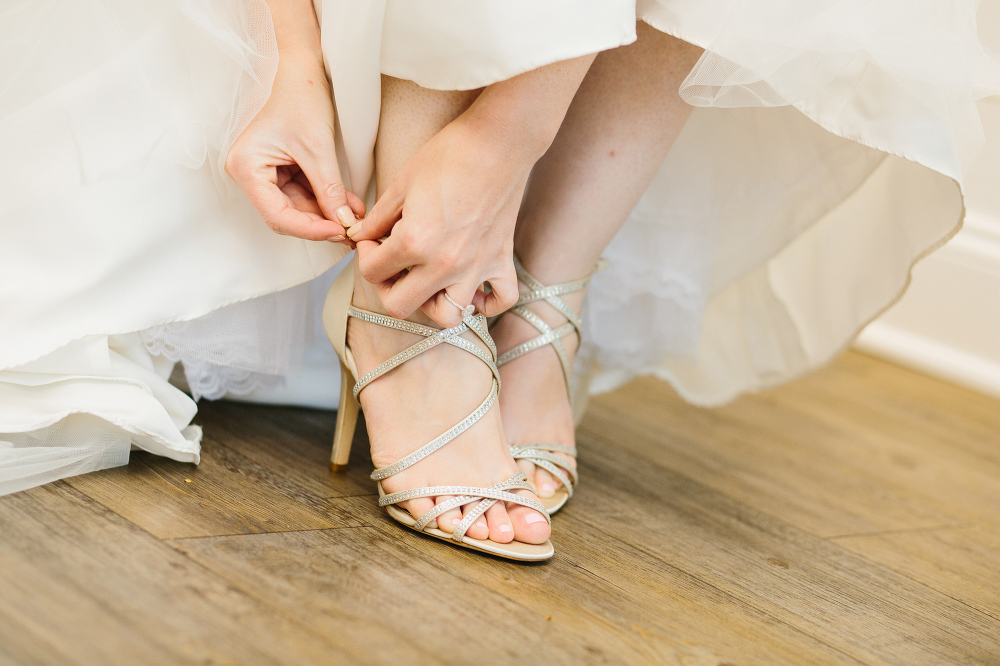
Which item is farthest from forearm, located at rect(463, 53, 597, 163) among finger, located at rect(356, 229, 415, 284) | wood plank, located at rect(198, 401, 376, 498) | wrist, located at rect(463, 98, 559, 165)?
wood plank, located at rect(198, 401, 376, 498)

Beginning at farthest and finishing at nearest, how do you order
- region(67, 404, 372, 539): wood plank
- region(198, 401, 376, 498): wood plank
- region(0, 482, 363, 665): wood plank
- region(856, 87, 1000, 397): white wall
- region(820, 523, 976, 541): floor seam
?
1. region(856, 87, 1000, 397): white wall
2. region(820, 523, 976, 541): floor seam
3. region(198, 401, 376, 498): wood plank
4. region(67, 404, 372, 539): wood plank
5. region(0, 482, 363, 665): wood plank

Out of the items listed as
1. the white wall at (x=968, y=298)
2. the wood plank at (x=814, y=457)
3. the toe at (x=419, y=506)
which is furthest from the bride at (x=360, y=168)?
the white wall at (x=968, y=298)

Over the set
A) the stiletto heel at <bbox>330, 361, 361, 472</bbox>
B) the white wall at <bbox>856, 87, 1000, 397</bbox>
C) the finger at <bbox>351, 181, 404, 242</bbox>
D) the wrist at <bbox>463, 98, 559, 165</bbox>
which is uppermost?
the wrist at <bbox>463, 98, 559, 165</bbox>

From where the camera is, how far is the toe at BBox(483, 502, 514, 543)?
56 centimetres

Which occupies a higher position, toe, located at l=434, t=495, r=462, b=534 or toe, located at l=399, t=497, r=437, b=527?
toe, located at l=399, t=497, r=437, b=527

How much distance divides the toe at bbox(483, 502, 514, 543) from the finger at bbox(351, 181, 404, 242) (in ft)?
0.74

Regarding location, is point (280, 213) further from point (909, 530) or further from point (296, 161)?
point (909, 530)

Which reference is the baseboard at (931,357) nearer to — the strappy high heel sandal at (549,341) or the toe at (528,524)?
the strappy high heel sandal at (549,341)

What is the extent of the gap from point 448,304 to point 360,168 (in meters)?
0.14

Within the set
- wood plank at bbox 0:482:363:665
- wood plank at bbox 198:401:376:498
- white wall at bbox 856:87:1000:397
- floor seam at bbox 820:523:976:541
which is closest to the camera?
wood plank at bbox 0:482:363:665

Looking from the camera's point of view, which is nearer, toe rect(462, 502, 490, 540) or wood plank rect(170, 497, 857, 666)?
wood plank rect(170, 497, 857, 666)

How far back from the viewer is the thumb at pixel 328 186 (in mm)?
585

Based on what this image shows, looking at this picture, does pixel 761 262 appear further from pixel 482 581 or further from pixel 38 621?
pixel 38 621

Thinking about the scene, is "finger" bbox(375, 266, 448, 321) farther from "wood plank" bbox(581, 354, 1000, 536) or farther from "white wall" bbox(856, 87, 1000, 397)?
"white wall" bbox(856, 87, 1000, 397)
